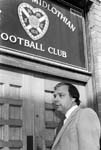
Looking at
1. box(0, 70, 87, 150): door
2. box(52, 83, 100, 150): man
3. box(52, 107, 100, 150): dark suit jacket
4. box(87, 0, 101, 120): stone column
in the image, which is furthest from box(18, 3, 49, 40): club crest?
box(52, 107, 100, 150): dark suit jacket

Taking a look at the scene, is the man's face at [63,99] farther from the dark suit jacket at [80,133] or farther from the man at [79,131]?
the dark suit jacket at [80,133]

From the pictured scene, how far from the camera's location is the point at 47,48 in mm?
4762

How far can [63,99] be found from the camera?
114 inches

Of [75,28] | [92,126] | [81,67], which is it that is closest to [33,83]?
[81,67]

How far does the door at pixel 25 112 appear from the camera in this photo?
4105 mm

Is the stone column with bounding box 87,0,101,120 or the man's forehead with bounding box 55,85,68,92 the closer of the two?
the man's forehead with bounding box 55,85,68,92

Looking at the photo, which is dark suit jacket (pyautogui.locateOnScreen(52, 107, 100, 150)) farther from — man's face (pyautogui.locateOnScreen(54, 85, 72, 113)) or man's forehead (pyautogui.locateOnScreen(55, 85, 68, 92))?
man's forehead (pyautogui.locateOnScreen(55, 85, 68, 92))

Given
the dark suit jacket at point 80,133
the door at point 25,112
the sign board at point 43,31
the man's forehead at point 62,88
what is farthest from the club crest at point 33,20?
the dark suit jacket at point 80,133

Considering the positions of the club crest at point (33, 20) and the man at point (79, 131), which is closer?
the man at point (79, 131)

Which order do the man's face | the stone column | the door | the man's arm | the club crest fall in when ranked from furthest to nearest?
the stone column → the club crest → the door → the man's face → the man's arm

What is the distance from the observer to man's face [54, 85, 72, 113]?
2.88m

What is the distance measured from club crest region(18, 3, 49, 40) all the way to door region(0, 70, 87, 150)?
616 millimetres

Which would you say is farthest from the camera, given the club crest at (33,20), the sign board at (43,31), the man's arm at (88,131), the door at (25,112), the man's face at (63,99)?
the club crest at (33,20)

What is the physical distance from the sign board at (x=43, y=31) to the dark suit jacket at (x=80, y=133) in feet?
6.12
